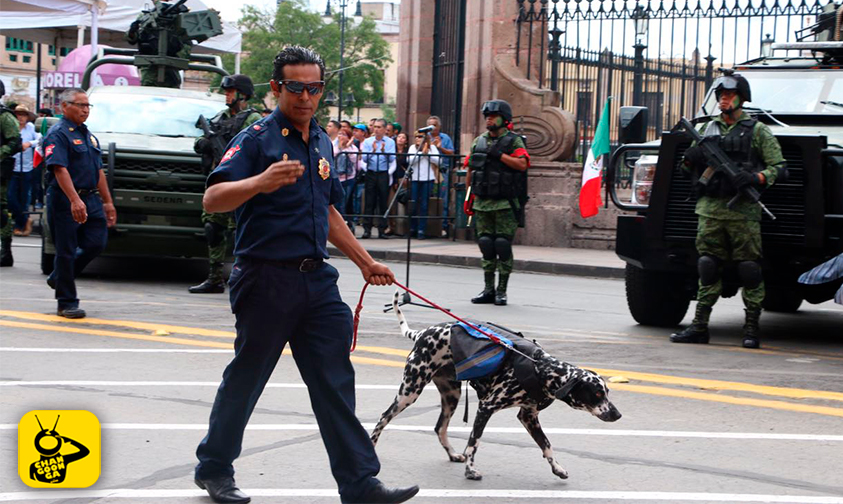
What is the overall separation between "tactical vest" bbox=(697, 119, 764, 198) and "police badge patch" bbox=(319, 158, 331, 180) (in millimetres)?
4869

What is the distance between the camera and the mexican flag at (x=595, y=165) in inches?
652

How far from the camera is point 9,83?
71.6 meters

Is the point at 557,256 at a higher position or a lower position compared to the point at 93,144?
lower

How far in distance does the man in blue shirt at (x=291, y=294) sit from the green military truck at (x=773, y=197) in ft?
17.4

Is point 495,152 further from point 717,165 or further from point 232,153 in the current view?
point 232,153

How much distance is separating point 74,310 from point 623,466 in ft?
19.0

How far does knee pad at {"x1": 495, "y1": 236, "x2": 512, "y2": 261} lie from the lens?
11.7 meters

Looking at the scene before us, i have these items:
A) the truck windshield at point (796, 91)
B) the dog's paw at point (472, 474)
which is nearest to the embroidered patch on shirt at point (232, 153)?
the dog's paw at point (472, 474)

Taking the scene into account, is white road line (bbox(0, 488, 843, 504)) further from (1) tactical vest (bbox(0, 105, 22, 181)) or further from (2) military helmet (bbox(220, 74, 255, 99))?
(1) tactical vest (bbox(0, 105, 22, 181))

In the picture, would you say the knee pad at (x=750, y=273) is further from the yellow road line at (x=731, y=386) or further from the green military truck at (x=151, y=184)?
the green military truck at (x=151, y=184)

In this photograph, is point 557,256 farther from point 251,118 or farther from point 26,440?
point 26,440

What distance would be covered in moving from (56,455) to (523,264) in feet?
37.3

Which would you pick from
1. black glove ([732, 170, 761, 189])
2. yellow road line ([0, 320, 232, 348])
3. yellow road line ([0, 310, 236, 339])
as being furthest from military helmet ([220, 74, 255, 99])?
black glove ([732, 170, 761, 189])

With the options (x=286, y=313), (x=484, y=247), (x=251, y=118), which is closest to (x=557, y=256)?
(x=484, y=247)
